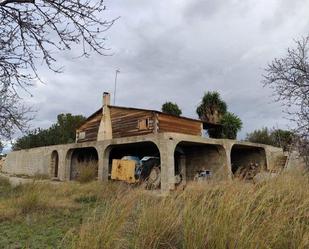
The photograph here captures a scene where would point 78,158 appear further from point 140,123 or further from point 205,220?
point 205,220

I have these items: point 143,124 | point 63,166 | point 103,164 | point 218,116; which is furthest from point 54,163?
point 218,116

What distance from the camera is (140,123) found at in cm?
2339

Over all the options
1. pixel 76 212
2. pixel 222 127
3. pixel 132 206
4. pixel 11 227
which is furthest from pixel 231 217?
pixel 222 127

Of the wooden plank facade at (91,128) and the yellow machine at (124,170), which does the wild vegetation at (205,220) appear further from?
the wooden plank facade at (91,128)

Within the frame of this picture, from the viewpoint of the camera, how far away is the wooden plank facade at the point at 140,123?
22812mm

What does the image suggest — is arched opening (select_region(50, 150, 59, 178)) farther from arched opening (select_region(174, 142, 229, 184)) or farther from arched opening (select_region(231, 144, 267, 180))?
arched opening (select_region(231, 144, 267, 180))

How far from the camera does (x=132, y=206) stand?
13.1 feet

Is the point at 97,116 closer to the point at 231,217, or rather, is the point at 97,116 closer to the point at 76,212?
the point at 76,212

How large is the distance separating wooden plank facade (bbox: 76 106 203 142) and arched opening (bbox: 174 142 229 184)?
2.30 meters

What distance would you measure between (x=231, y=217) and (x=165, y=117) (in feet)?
64.8

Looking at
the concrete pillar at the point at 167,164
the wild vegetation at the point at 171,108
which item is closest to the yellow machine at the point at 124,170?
the concrete pillar at the point at 167,164

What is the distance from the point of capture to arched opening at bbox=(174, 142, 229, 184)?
747 inches

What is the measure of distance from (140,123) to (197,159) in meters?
4.95

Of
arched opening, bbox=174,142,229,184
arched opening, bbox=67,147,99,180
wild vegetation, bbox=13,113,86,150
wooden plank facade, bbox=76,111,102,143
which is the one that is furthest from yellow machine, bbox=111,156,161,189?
wild vegetation, bbox=13,113,86,150
